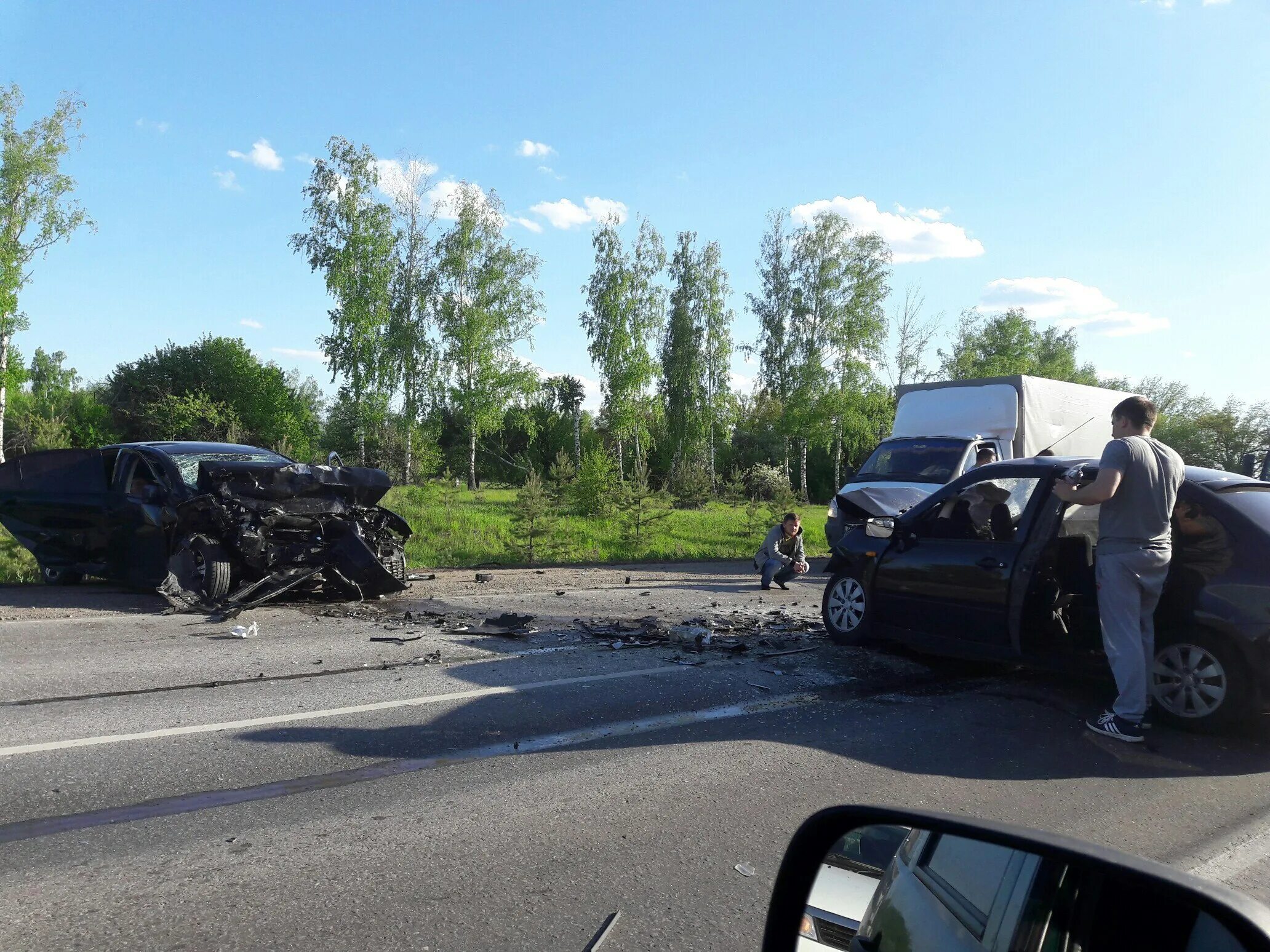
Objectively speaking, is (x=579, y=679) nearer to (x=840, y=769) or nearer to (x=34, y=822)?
(x=840, y=769)

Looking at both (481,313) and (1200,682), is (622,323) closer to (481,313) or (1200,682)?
(481,313)

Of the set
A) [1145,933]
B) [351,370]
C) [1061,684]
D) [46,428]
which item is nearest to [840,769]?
[1061,684]

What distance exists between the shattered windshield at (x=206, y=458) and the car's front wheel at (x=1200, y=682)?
8.96 m

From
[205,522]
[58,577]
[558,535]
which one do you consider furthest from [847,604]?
[558,535]

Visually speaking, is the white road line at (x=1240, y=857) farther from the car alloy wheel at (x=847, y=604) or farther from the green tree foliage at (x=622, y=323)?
the green tree foliage at (x=622, y=323)

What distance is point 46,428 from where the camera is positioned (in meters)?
23.3

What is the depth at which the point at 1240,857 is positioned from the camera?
369 cm

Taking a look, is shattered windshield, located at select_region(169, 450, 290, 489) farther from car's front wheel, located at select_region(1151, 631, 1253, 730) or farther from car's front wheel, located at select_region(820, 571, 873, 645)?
car's front wheel, located at select_region(1151, 631, 1253, 730)

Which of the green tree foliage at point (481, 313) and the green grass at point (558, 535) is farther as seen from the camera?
the green tree foliage at point (481, 313)

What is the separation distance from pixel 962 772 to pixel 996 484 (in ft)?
9.68

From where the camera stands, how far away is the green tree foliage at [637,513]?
18.4 metres

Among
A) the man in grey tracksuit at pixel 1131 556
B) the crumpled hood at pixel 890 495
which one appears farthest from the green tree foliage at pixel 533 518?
the man in grey tracksuit at pixel 1131 556

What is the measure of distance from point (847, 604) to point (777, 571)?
16.0 ft

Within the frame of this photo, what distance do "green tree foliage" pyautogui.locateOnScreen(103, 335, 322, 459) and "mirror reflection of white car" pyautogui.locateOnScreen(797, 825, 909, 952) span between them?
4583 cm
